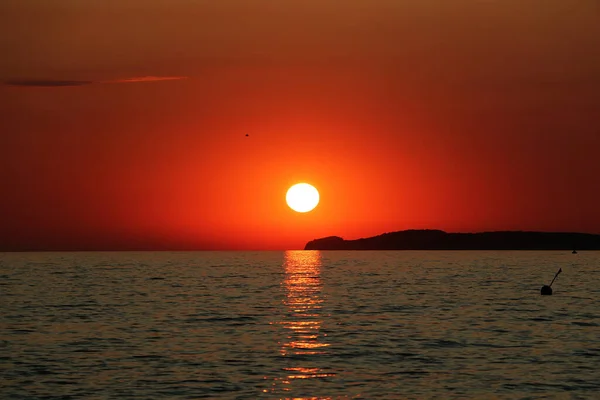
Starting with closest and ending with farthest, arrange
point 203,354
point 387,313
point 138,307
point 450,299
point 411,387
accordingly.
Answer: point 411,387, point 203,354, point 387,313, point 138,307, point 450,299

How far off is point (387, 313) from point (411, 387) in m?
38.0

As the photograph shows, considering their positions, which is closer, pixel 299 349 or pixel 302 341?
pixel 299 349

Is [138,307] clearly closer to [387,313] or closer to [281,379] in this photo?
[387,313]

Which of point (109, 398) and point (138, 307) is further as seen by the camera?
point (138, 307)

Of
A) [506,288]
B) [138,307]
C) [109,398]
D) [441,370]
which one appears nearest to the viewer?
[109,398]

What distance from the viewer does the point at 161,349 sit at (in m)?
52.4

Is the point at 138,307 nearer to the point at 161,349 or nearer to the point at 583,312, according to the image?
the point at 161,349

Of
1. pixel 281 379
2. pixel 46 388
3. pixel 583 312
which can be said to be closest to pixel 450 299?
pixel 583 312

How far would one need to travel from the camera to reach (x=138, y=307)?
282 feet

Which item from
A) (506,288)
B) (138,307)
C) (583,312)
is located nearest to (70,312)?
(138,307)

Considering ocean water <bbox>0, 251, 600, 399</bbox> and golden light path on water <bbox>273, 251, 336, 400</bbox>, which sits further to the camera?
golden light path on water <bbox>273, 251, 336, 400</bbox>

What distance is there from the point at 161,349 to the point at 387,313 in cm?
3016

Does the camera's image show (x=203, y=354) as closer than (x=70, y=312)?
Yes

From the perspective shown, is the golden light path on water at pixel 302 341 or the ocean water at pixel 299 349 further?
the golden light path on water at pixel 302 341
